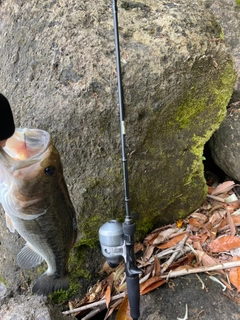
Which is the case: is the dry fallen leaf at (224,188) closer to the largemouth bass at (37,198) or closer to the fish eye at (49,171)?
the largemouth bass at (37,198)

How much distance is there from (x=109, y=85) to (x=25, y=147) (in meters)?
0.99

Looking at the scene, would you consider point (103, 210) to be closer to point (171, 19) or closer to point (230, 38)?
point (171, 19)

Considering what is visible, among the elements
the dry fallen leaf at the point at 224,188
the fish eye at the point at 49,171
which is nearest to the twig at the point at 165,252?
the dry fallen leaf at the point at 224,188

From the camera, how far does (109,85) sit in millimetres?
2418

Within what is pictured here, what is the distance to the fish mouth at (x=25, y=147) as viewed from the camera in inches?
61.9

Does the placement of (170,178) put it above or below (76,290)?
above

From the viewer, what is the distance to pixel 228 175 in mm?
3574

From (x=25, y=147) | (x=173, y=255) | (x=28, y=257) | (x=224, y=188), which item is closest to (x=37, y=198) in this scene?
(x=25, y=147)

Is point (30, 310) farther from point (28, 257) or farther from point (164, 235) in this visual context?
point (164, 235)

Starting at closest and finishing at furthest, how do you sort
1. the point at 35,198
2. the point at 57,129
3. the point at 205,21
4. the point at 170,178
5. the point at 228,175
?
the point at 35,198 → the point at 57,129 → the point at 205,21 → the point at 170,178 → the point at 228,175

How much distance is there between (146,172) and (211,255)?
0.88 meters

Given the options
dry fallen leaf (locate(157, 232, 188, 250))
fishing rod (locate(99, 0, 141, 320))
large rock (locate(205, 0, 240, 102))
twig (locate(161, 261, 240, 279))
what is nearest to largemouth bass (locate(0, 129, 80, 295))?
fishing rod (locate(99, 0, 141, 320))

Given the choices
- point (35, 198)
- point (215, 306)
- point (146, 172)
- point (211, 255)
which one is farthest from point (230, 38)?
point (35, 198)

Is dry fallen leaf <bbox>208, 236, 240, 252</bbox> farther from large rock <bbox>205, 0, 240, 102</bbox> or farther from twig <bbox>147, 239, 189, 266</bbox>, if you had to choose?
large rock <bbox>205, 0, 240, 102</bbox>
